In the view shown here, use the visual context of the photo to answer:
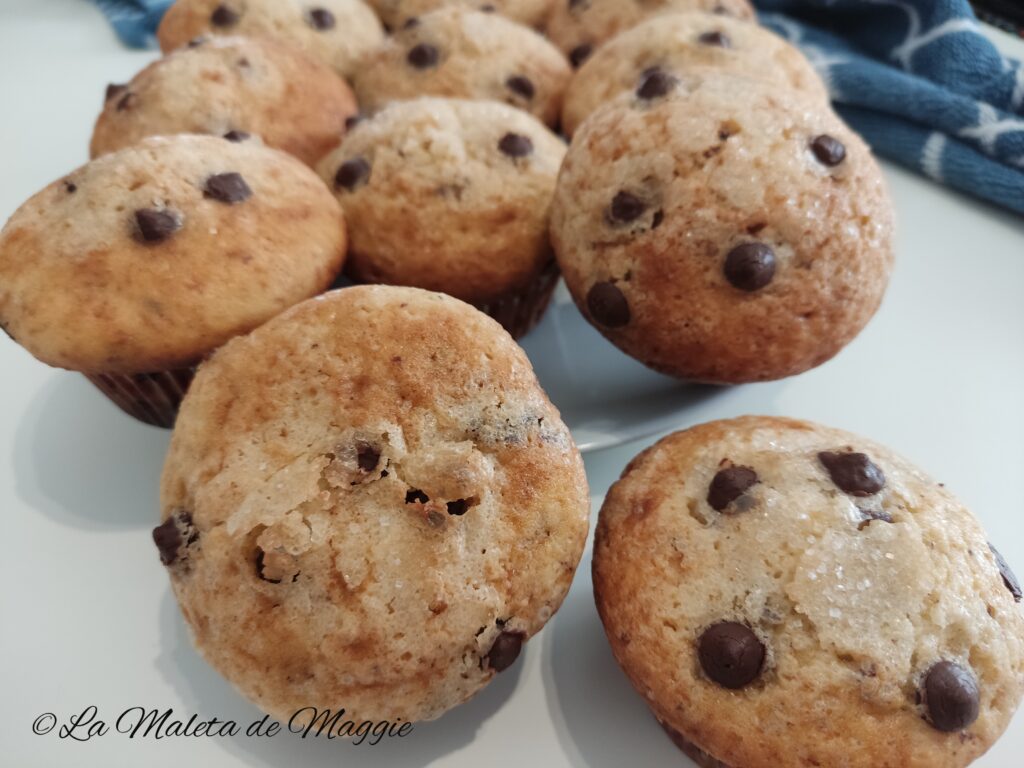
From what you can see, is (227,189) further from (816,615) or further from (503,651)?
(816,615)

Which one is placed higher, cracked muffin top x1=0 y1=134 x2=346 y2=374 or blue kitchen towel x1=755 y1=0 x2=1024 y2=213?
cracked muffin top x1=0 y1=134 x2=346 y2=374

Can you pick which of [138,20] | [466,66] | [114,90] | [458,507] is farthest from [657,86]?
[138,20]

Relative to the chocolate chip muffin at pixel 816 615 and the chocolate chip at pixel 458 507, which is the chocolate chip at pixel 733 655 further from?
the chocolate chip at pixel 458 507

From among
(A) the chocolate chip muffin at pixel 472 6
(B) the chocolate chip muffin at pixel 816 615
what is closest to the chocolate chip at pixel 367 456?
(B) the chocolate chip muffin at pixel 816 615

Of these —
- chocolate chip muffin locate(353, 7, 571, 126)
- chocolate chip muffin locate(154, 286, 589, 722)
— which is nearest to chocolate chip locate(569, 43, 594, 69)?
chocolate chip muffin locate(353, 7, 571, 126)

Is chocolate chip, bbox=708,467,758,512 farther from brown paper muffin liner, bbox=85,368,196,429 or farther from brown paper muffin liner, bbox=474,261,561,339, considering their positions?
brown paper muffin liner, bbox=85,368,196,429

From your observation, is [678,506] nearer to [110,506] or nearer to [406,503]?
[406,503]

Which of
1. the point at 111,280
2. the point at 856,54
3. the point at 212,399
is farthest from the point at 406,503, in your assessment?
the point at 856,54
